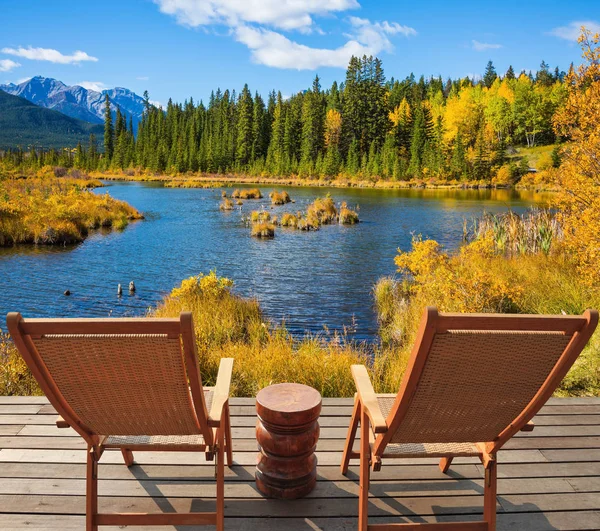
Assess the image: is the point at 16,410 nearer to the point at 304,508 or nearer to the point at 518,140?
the point at 304,508

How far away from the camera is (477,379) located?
6.29 ft

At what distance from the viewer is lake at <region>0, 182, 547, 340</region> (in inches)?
406

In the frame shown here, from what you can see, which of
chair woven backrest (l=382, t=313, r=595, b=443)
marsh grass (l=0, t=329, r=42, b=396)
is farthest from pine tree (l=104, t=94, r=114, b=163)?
chair woven backrest (l=382, t=313, r=595, b=443)

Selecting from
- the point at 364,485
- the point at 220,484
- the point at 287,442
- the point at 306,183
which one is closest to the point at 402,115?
the point at 306,183

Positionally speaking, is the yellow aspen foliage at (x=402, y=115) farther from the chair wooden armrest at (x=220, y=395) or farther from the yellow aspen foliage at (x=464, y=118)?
the chair wooden armrest at (x=220, y=395)

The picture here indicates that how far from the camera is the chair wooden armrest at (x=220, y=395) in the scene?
2.08 meters

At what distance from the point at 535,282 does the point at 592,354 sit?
11.9 ft

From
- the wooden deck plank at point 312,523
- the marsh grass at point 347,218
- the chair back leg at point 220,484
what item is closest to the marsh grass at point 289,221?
the marsh grass at point 347,218

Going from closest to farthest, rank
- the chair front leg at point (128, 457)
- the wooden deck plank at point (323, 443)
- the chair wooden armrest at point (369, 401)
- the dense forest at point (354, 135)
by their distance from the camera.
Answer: the chair wooden armrest at point (369, 401) < the chair front leg at point (128, 457) < the wooden deck plank at point (323, 443) < the dense forest at point (354, 135)

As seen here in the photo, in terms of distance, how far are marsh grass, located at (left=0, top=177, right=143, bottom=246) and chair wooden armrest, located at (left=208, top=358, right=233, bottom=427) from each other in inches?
660

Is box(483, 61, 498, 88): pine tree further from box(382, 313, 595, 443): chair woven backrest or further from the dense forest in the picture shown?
box(382, 313, 595, 443): chair woven backrest

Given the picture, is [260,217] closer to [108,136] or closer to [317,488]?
[317,488]

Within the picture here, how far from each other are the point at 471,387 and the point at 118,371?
1320 millimetres

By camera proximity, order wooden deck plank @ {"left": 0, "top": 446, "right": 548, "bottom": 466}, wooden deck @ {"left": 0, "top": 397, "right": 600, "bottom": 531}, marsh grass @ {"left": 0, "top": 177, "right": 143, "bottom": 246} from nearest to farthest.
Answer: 1. wooden deck @ {"left": 0, "top": 397, "right": 600, "bottom": 531}
2. wooden deck plank @ {"left": 0, "top": 446, "right": 548, "bottom": 466}
3. marsh grass @ {"left": 0, "top": 177, "right": 143, "bottom": 246}
